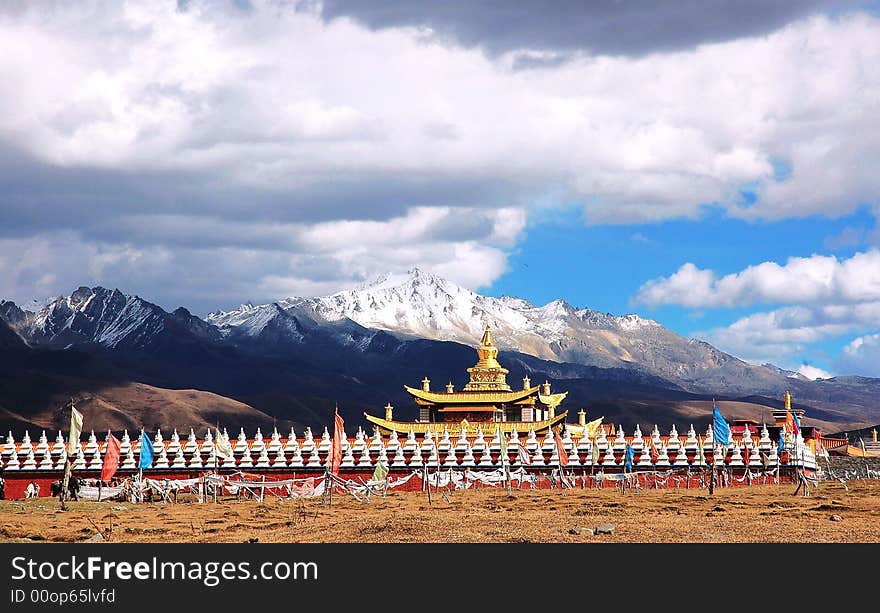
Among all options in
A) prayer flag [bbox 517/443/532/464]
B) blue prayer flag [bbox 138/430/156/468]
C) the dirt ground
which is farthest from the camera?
prayer flag [bbox 517/443/532/464]

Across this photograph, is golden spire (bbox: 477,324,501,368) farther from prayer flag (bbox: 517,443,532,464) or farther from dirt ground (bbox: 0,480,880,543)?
dirt ground (bbox: 0,480,880,543)

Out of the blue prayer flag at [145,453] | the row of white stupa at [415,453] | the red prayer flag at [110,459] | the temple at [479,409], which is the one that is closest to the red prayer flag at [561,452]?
the row of white stupa at [415,453]

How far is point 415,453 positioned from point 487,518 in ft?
90.4

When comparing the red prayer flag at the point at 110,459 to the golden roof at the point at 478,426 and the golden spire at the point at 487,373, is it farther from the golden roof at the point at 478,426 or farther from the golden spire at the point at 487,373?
the golden spire at the point at 487,373

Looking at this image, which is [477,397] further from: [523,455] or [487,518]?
[487,518]

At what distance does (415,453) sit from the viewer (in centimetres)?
7806

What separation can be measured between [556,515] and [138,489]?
28370 mm

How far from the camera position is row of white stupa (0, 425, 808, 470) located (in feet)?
255

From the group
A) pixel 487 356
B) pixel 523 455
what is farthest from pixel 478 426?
pixel 487 356

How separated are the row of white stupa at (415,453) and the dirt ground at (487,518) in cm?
667

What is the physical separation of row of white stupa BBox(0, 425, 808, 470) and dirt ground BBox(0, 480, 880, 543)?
6.67 meters

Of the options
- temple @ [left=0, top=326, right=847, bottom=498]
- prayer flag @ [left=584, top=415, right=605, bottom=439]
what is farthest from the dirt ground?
prayer flag @ [left=584, top=415, right=605, bottom=439]

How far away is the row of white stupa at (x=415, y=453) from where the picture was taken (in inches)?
3059
